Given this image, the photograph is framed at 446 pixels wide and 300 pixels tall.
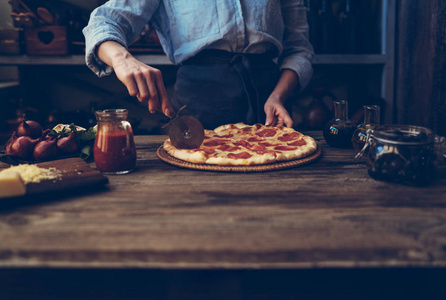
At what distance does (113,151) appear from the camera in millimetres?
1090

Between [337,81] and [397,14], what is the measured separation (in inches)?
29.1

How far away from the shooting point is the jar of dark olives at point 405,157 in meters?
0.93

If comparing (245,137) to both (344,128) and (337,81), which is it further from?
(337,81)

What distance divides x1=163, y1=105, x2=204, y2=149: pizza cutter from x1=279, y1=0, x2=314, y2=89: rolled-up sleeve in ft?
2.82

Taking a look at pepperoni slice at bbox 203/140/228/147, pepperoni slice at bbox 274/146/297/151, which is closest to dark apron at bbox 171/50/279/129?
pepperoni slice at bbox 203/140/228/147

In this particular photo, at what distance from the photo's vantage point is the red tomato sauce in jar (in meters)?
1.08

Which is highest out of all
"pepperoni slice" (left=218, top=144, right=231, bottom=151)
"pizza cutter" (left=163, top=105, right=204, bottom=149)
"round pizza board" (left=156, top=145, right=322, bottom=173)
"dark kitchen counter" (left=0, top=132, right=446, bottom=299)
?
"pizza cutter" (left=163, top=105, right=204, bottom=149)

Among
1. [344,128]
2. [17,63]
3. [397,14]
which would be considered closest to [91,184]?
[344,128]

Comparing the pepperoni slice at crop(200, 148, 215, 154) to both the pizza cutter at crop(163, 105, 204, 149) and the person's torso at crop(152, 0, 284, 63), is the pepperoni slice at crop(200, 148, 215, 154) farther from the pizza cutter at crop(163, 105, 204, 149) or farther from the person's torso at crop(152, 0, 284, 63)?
the person's torso at crop(152, 0, 284, 63)

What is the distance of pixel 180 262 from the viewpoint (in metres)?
0.64

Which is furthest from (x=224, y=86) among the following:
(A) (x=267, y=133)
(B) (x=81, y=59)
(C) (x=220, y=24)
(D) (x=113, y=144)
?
(B) (x=81, y=59)

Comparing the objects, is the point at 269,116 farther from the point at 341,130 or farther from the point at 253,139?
the point at 341,130

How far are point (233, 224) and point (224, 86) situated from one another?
119 centimetres

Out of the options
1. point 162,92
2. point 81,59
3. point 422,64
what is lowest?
point 162,92
